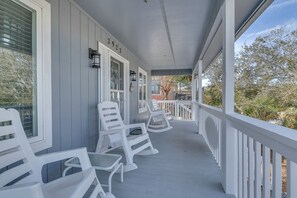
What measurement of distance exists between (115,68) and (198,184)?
9.91 ft

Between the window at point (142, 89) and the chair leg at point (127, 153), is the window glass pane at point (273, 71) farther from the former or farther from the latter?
the window at point (142, 89)

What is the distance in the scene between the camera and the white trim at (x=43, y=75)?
198cm

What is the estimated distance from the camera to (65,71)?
2.45m

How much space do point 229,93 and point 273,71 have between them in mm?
444

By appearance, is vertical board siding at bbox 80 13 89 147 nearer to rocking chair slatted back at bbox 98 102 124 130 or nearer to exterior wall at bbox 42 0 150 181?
exterior wall at bbox 42 0 150 181

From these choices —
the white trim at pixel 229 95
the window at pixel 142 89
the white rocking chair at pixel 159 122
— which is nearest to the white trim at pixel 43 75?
the white trim at pixel 229 95

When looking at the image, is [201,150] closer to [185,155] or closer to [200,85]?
[185,155]

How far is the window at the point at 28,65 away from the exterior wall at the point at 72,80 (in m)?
0.14

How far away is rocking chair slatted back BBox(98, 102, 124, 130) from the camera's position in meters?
3.06

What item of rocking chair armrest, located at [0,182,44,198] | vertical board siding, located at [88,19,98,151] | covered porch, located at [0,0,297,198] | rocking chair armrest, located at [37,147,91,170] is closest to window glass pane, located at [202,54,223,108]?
covered porch, located at [0,0,297,198]

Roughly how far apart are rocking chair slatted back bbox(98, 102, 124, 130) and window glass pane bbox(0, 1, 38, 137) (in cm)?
115

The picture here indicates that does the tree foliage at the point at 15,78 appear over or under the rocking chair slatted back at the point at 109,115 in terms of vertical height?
over

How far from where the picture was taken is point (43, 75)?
205 cm

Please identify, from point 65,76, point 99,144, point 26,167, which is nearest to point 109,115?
point 99,144
